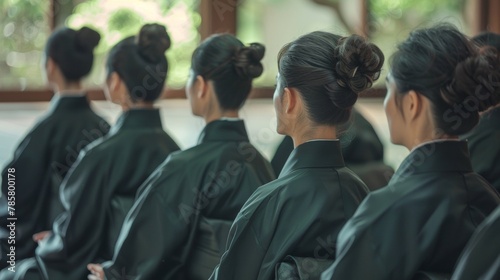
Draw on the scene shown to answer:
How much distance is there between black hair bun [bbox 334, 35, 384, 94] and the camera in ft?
5.14

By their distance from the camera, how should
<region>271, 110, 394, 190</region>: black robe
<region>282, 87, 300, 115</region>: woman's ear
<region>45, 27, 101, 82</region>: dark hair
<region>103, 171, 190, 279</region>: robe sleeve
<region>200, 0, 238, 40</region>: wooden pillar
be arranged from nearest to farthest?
<region>282, 87, 300, 115</region>: woman's ear, <region>103, 171, 190, 279</region>: robe sleeve, <region>271, 110, 394, 190</region>: black robe, <region>45, 27, 101, 82</region>: dark hair, <region>200, 0, 238, 40</region>: wooden pillar

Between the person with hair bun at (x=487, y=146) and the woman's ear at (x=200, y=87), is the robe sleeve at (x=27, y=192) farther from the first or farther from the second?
the person with hair bun at (x=487, y=146)

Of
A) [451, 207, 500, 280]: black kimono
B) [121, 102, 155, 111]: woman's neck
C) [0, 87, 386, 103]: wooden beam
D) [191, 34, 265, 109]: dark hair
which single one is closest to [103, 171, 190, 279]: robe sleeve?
[191, 34, 265, 109]: dark hair

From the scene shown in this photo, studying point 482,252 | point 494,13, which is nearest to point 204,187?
point 482,252

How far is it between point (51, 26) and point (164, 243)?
180 cm

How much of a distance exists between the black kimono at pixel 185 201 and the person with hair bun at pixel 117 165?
0.28 metres

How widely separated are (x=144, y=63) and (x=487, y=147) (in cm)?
96

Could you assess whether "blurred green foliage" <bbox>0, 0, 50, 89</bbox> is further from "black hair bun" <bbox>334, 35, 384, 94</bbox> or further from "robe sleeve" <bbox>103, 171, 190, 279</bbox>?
"black hair bun" <bbox>334, 35, 384, 94</bbox>

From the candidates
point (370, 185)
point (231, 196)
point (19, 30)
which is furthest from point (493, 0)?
point (231, 196)

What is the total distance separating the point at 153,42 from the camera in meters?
2.41

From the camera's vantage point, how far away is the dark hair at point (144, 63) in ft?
7.91

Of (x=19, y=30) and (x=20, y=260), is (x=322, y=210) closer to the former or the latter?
(x=20, y=260)

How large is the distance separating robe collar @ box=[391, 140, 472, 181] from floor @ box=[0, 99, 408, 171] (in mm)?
2187

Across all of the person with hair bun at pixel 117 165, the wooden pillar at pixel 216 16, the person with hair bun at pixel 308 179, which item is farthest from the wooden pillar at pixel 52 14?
the person with hair bun at pixel 308 179
